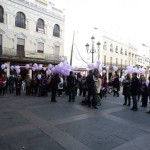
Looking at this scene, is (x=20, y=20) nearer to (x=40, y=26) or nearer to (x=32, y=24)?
(x=32, y=24)

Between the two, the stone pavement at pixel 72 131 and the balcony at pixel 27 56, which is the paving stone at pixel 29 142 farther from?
the balcony at pixel 27 56

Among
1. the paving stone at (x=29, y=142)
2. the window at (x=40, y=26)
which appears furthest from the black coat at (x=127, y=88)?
the window at (x=40, y=26)

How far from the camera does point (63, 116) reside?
7051 millimetres

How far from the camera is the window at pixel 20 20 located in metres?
24.9

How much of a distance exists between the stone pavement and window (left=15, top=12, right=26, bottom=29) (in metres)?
19.7

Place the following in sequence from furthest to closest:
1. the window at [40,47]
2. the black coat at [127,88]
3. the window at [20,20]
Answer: the window at [40,47] → the window at [20,20] → the black coat at [127,88]

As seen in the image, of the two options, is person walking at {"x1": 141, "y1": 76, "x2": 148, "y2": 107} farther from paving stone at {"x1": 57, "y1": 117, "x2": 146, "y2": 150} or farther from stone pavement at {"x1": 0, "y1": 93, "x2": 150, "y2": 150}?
paving stone at {"x1": 57, "y1": 117, "x2": 146, "y2": 150}

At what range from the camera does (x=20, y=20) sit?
25219 millimetres

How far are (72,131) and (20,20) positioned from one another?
74.4ft

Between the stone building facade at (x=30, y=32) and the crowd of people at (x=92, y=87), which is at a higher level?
the stone building facade at (x=30, y=32)

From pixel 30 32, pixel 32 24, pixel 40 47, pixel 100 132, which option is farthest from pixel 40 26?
pixel 100 132

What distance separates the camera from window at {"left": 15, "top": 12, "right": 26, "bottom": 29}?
81.6 feet

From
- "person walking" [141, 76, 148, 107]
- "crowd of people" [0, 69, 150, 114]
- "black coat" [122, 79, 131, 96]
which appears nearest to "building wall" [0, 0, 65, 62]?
"crowd of people" [0, 69, 150, 114]

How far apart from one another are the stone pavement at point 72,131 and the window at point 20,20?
1971 centimetres
